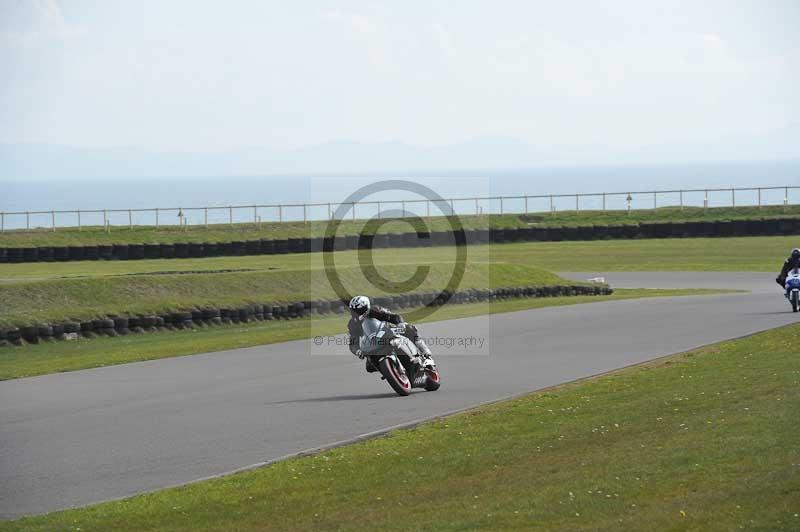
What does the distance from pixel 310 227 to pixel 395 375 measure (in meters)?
51.1

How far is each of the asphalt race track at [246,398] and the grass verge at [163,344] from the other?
3.05 feet

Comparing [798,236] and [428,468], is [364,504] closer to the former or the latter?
[428,468]

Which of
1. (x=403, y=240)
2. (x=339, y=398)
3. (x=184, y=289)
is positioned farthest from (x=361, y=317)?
(x=403, y=240)

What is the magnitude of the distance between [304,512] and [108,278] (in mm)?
23984

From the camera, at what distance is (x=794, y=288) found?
96.6ft

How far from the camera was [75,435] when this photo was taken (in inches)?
563

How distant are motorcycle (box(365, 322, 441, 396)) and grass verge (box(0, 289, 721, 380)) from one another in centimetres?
676

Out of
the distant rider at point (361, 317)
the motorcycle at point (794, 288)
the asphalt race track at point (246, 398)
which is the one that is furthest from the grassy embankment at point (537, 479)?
the motorcycle at point (794, 288)

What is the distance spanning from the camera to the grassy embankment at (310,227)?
201 ft

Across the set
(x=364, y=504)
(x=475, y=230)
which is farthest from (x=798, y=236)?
(x=364, y=504)

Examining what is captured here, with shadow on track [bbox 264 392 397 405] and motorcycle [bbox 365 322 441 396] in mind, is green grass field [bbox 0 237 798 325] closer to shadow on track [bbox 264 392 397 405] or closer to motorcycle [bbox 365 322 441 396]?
shadow on track [bbox 264 392 397 405]

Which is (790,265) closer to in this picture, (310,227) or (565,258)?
(565,258)

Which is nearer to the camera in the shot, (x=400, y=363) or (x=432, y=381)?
(x=400, y=363)

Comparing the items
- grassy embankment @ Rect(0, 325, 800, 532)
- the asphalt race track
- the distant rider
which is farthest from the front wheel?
grassy embankment @ Rect(0, 325, 800, 532)
